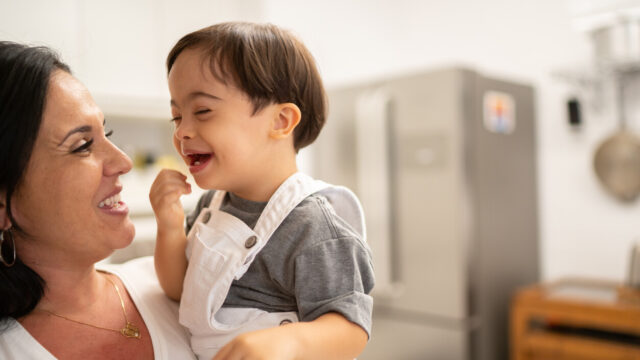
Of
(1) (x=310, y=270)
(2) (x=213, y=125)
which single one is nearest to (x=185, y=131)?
(2) (x=213, y=125)

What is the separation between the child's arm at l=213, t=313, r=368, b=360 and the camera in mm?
650

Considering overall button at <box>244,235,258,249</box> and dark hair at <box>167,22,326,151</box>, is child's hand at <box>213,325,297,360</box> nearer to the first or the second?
overall button at <box>244,235,258,249</box>

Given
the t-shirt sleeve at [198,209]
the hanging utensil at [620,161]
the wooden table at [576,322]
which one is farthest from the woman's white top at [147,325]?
the hanging utensil at [620,161]

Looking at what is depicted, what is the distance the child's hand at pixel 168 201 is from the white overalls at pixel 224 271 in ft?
0.17

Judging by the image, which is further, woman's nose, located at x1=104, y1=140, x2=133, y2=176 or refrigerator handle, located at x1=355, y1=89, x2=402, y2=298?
refrigerator handle, located at x1=355, y1=89, x2=402, y2=298

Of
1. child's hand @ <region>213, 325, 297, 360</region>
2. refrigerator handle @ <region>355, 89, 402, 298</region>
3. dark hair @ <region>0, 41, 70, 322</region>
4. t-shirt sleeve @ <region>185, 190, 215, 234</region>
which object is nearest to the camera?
child's hand @ <region>213, 325, 297, 360</region>

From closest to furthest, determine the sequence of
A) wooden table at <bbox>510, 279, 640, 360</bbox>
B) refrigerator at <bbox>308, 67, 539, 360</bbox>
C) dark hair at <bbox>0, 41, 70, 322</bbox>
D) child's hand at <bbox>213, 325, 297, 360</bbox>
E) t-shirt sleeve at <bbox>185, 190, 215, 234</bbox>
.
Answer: child's hand at <bbox>213, 325, 297, 360</bbox> → dark hair at <bbox>0, 41, 70, 322</bbox> → t-shirt sleeve at <bbox>185, 190, 215, 234</bbox> → wooden table at <bbox>510, 279, 640, 360</bbox> → refrigerator at <bbox>308, 67, 539, 360</bbox>

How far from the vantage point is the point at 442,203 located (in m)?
2.63

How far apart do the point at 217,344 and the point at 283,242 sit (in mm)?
183

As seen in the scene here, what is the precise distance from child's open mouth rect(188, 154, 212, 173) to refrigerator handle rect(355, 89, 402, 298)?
1.98m

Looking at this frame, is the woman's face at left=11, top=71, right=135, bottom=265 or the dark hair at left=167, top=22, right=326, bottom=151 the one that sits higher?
the dark hair at left=167, top=22, right=326, bottom=151

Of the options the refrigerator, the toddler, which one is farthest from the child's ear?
the refrigerator

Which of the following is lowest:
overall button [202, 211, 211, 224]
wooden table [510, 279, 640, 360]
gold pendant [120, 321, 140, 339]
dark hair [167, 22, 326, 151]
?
wooden table [510, 279, 640, 360]

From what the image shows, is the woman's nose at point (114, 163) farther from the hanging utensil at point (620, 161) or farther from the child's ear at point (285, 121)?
the hanging utensil at point (620, 161)
